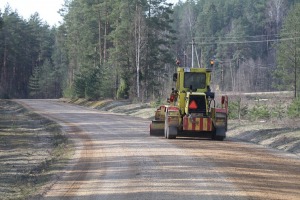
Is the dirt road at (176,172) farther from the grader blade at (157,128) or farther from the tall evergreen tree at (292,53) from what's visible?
the tall evergreen tree at (292,53)

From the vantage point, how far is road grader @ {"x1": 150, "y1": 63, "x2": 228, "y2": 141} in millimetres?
23250

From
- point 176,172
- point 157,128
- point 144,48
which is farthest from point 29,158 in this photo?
point 144,48

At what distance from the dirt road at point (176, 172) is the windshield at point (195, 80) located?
2.68 meters

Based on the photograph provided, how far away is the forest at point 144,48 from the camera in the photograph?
6288 centimetres

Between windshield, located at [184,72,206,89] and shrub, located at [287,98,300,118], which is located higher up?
windshield, located at [184,72,206,89]

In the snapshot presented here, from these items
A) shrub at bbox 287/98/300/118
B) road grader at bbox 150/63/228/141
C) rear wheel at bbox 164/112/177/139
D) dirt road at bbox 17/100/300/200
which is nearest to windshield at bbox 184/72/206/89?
road grader at bbox 150/63/228/141

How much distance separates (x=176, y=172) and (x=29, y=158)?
670 cm

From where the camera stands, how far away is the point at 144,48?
62656mm

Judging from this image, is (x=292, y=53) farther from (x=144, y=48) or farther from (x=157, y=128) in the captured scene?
(x=157, y=128)

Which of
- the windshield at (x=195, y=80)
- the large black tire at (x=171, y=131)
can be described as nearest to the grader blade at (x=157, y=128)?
the large black tire at (x=171, y=131)

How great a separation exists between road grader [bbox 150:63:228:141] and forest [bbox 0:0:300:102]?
2876 centimetres

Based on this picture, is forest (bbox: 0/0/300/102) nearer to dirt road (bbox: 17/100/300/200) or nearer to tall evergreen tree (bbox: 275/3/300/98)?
tall evergreen tree (bbox: 275/3/300/98)

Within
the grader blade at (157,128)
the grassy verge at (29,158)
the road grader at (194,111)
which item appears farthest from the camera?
the grader blade at (157,128)

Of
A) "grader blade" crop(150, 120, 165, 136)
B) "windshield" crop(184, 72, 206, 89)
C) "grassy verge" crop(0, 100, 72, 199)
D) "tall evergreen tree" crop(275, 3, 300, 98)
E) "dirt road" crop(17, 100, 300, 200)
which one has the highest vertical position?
"tall evergreen tree" crop(275, 3, 300, 98)
